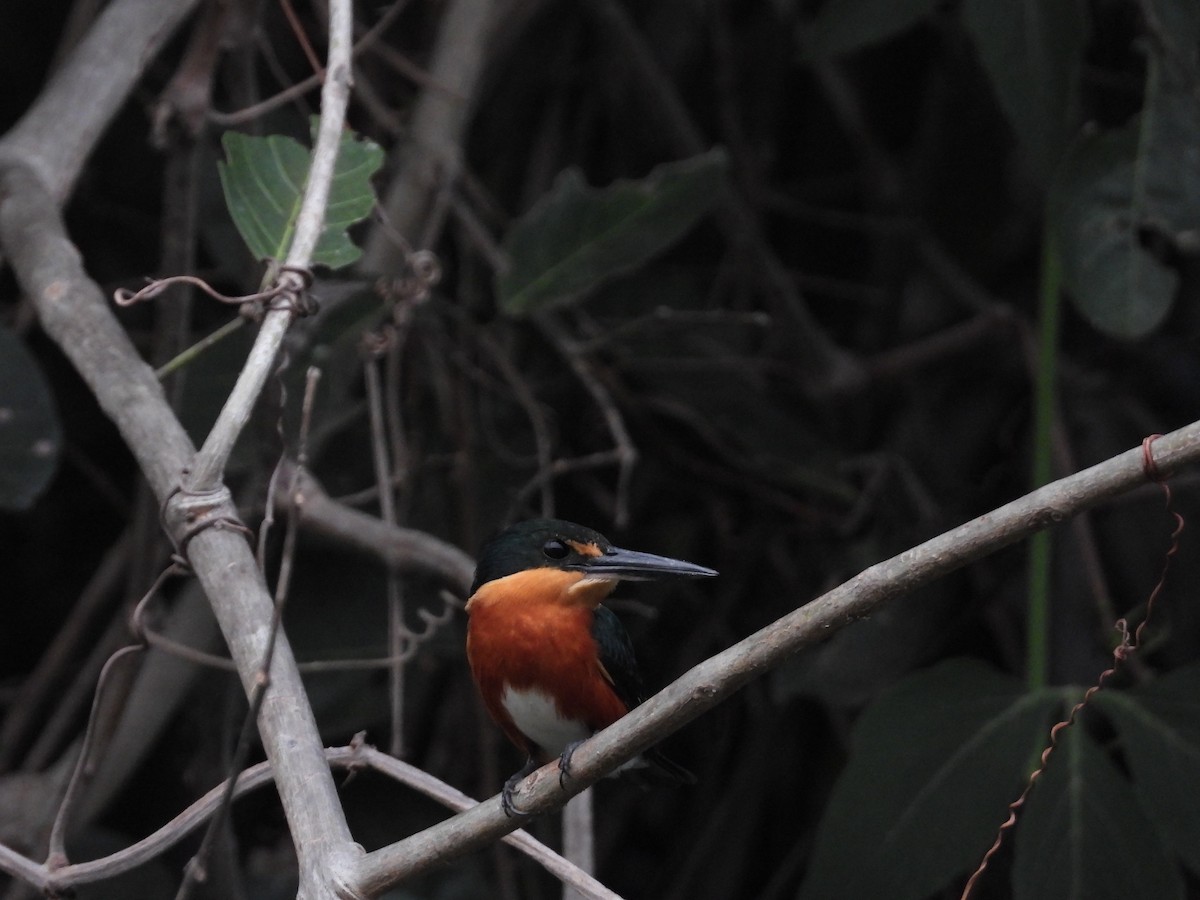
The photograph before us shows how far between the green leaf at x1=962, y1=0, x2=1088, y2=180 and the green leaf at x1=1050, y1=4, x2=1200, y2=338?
84 millimetres

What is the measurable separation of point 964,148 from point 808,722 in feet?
4.25

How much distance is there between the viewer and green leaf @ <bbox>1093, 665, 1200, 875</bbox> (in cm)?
176

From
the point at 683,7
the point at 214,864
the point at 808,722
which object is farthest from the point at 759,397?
the point at 214,864

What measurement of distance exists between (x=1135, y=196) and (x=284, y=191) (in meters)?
1.36

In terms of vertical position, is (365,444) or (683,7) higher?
(683,7)

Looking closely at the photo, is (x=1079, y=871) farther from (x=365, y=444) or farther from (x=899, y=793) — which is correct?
(x=365, y=444)

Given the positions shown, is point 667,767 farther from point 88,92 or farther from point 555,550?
point 88,92

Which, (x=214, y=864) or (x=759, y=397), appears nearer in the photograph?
(x=214, y=864)

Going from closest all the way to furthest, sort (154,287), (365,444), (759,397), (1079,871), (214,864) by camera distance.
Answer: (154,287) < (1079,871) < (214,864) < (365,444) < (759,397)

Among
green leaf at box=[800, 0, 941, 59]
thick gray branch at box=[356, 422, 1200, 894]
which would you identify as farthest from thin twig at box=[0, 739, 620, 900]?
green leaf at box=[800, 0, 941, 59]

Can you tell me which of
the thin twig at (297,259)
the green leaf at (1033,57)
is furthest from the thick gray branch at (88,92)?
the green leaf at (1033,57)

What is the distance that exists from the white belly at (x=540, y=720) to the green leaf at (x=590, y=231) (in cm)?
78

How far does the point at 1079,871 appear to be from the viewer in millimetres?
1759

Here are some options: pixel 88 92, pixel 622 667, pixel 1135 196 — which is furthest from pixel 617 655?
pixel 1135 196
